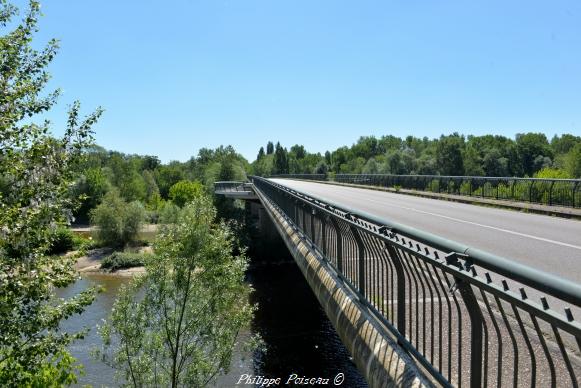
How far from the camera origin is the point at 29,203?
7438mm

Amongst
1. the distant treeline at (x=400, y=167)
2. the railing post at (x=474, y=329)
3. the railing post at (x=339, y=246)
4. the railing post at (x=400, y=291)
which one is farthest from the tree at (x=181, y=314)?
the distant treeline at (x=400, y=167)

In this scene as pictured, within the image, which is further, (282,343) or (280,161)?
(280,161)

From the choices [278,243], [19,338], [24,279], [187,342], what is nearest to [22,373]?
[19,338]

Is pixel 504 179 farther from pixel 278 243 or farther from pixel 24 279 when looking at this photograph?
pixel 278 243

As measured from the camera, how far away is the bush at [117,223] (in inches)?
2195

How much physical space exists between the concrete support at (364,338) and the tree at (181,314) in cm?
905

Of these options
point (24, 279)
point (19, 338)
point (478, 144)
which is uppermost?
point (478, 144)

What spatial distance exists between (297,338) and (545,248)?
60.6 feet

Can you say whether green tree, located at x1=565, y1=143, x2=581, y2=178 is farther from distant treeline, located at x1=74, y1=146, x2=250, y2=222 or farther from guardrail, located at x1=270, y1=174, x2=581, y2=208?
distant treeline, located at x1=74, y1=146, x2=250, y2=222

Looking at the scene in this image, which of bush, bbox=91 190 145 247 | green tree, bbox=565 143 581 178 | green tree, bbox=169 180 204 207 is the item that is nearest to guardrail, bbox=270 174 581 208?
bush, bbox=91 190 145 247

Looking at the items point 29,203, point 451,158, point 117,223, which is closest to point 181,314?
point 29,203

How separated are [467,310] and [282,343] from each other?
22809 mm

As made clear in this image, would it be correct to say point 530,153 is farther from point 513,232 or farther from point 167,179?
point 513,232

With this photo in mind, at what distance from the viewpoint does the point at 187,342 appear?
16062mm
